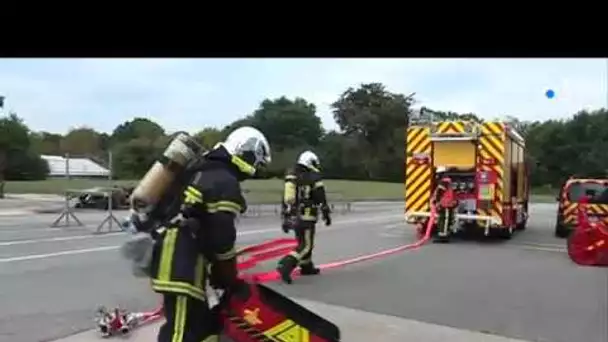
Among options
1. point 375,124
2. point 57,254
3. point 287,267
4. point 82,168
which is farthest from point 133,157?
point 375,124

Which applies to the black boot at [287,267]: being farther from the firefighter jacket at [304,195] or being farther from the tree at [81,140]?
the tree at [81,140]

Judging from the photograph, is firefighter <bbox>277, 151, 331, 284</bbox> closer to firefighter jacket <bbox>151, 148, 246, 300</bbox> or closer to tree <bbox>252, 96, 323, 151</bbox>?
firefighter jacket <bbox>151, 148, 246, 300</bbox>

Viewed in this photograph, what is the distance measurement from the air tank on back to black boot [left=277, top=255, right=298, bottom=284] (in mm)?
5133

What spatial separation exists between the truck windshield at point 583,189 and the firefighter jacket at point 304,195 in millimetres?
10155

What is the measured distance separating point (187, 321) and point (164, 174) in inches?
35.2

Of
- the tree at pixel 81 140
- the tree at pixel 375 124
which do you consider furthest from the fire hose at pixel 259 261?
the tree at pixel 81 140

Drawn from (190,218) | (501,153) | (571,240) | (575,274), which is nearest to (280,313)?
(190,218)

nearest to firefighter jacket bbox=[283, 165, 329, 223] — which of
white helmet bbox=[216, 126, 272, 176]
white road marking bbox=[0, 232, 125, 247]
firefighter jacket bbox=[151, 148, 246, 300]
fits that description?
white helmet bbox=[216, 126, 272, 176]

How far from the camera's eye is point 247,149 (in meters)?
4.58

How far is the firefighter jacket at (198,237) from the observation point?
4.19 meters

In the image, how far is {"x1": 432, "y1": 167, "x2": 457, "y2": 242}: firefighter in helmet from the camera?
51.0ft
